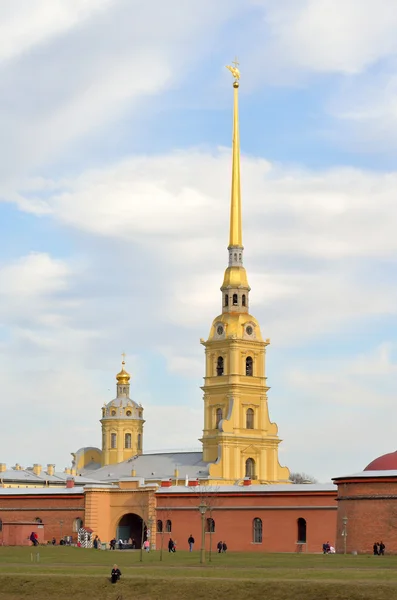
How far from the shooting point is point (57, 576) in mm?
49469

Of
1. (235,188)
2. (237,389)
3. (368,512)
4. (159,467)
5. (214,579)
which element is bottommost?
(214,579)

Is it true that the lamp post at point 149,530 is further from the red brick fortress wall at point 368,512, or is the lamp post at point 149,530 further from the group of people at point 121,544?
the red brick fortress wall at point 368,512

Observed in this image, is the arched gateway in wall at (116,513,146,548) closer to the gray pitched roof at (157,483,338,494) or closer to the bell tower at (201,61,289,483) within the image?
the gray pitched roof at (157,483,338,494)

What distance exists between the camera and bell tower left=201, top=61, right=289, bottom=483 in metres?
112

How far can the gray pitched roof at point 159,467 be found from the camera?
4437 inches

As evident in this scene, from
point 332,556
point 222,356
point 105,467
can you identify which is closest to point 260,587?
point 332,556

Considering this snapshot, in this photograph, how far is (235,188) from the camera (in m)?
118

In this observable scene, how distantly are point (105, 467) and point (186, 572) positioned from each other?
239 ft

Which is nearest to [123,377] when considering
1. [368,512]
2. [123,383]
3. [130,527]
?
[123,383]

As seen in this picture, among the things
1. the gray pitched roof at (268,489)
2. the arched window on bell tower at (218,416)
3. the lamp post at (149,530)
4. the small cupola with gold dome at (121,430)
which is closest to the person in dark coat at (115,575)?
the gray pitched roof at (268,489)

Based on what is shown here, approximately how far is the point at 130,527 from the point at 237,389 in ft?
88.7

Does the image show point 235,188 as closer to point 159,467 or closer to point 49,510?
point 159,467

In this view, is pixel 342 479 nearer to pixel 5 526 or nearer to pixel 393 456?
pixel 393 456

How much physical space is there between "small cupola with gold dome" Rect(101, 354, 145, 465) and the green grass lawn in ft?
218
